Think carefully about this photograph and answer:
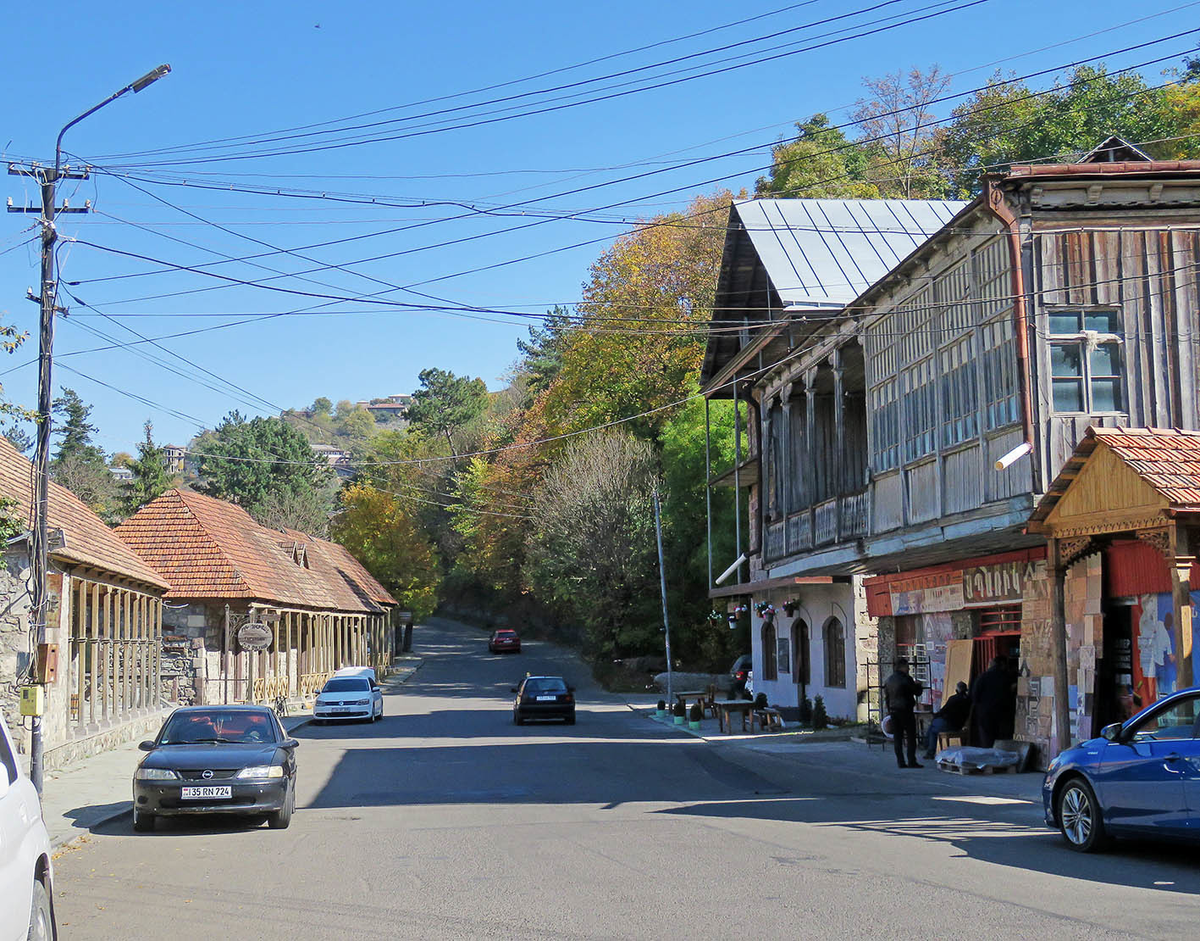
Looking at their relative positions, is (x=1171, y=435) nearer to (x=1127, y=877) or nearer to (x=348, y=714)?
(x=1127, y=877)

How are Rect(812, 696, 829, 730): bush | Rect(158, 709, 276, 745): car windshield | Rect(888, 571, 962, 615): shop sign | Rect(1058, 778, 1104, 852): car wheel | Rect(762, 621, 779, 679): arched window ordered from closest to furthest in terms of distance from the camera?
Rect(1058, 778, 1104, 852): car wheel → Rect(158, 709, 276, 745): car windshield → Rect(888, 571, 962, 615): shop sign → Rect(812, 696, 829, 730): bush → Rect(762, 621, 779, 679): arched window

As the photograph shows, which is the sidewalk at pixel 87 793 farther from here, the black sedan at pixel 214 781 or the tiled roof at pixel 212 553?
the tiled roof at pixel 212 553

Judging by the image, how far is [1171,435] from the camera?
1598 cm

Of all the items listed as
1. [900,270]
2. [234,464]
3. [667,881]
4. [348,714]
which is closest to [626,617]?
[348,714]

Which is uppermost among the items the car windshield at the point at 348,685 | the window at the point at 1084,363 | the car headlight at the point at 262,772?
the window at the point at 1084,363

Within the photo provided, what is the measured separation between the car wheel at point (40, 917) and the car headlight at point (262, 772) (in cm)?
731

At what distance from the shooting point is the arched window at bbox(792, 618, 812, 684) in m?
31.6

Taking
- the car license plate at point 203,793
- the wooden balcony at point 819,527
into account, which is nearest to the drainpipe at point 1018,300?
the wooden balcony at point 819,527

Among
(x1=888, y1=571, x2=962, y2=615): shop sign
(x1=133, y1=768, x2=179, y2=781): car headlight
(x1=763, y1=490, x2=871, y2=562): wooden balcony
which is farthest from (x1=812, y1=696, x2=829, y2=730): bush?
(x1=133, y1=768, x2=179, y2=781): car headlight

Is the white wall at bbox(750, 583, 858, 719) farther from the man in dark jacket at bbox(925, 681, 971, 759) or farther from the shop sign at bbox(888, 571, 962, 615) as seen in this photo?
the man in dark jacket at bbox(925, 681, 971, 759)

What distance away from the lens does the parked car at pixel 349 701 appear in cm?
3541

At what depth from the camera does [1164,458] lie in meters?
14.7

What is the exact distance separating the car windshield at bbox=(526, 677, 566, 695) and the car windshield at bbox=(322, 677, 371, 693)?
5330 mm

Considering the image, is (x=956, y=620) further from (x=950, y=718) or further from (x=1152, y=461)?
(x=1152, y=461)
